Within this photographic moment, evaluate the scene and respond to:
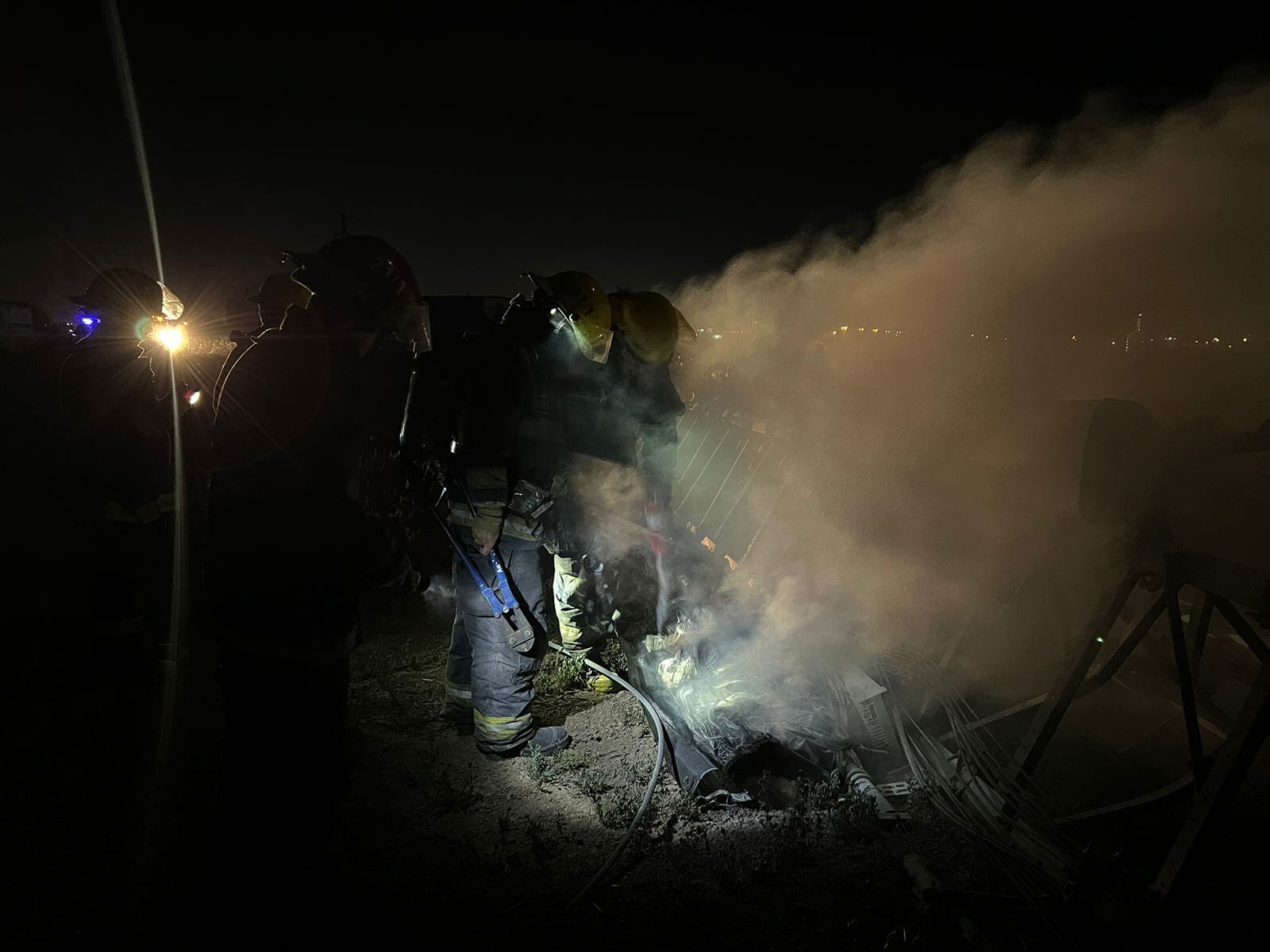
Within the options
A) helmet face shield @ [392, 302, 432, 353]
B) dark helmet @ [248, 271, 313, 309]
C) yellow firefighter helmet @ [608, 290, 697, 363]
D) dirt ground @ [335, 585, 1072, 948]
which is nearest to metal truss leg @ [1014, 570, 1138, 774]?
dirt ground @ [335, 585, 1072, 948]

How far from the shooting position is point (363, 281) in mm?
2797

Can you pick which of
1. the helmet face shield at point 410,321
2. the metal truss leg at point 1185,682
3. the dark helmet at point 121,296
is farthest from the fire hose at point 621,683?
the dark helmet at point 121,296

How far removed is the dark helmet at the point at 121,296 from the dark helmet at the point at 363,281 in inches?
100

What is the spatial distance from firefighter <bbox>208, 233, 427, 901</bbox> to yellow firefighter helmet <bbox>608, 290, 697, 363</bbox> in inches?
113

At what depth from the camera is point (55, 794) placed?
3564 millimetres

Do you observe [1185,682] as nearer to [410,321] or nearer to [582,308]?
[410,321]

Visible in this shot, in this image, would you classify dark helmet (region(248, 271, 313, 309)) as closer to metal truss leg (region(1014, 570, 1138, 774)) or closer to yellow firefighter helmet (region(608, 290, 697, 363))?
yellow firefighter helmet (region(608, 290, 697, 363))

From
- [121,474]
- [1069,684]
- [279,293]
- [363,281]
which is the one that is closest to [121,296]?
[279,293]

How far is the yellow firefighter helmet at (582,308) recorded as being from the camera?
502 cm

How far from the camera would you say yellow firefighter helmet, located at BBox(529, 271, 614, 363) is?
5.02 m

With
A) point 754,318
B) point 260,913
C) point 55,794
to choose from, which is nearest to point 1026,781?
point 260,913

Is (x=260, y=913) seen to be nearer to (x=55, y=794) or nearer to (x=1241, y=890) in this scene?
(x=55, y=794)

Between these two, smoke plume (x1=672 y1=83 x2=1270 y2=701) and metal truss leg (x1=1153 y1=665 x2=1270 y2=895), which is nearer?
metal truss leg (x1=1153 y1=665 x2=1270 y2=895)

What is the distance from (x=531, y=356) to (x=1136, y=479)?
3635 mm
